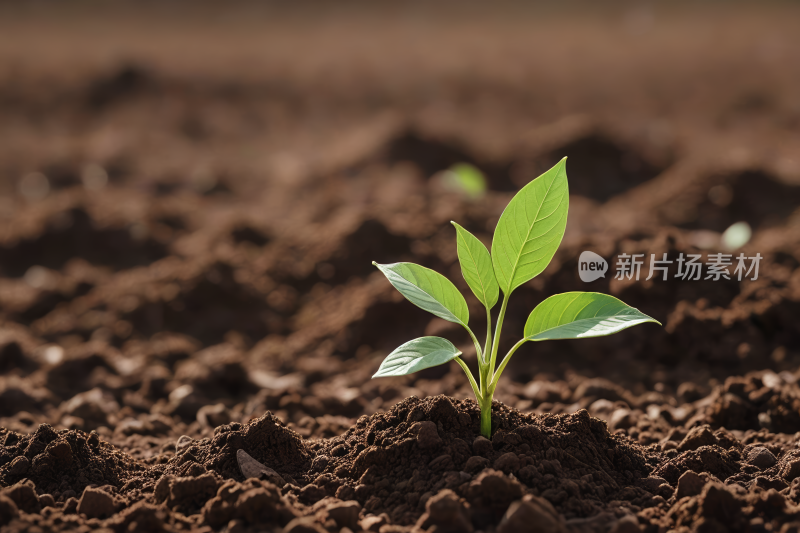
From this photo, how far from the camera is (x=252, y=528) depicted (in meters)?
1.54

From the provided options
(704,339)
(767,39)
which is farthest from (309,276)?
(767,39)

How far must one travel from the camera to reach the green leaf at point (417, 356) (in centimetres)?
153

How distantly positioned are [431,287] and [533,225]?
1.01ft

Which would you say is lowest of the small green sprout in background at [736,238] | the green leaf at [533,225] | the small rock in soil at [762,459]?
the small rock in soil at [762,459]

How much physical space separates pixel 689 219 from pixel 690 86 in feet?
17.3

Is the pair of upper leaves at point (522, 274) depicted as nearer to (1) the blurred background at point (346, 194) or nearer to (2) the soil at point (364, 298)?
(2) the soil at point (364, 298)

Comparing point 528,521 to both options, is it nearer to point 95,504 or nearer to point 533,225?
point 533,225

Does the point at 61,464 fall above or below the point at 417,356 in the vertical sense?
below

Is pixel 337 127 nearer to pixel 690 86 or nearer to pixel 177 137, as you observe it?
pixel 177 137

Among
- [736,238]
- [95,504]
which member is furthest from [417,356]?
[736,238]

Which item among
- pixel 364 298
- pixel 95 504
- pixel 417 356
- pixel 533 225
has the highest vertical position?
pixel 533 225

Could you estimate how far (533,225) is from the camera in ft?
5.68

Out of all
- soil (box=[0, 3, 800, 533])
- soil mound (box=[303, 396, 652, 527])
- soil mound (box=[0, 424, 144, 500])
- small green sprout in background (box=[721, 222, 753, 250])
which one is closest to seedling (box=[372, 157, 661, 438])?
soil mound (box=[303, 396, 652, 527])

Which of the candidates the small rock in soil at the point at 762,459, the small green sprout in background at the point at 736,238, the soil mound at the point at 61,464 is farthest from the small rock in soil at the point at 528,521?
the small green sprout in background at the point at 736,238
